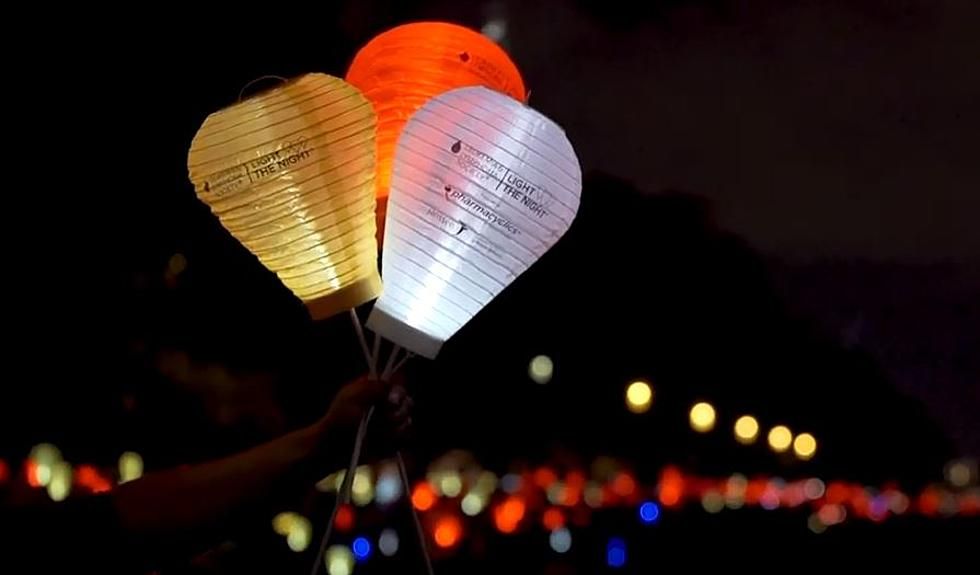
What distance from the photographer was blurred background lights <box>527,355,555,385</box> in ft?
39.7

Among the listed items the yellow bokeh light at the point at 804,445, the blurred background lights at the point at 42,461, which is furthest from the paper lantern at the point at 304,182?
the yellow bokeh light at the point at 804,445

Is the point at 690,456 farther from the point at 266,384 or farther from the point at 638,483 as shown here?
the point at 266,384

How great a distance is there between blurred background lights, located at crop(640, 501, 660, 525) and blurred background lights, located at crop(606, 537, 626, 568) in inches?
16.1

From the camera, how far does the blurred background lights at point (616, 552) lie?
540 inches

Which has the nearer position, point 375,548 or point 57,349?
point 57,349

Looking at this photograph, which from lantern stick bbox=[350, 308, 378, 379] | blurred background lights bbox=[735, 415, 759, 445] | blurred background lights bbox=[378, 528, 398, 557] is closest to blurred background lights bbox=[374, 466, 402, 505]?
blurred background lights bbox=[378, 528, 398, 557]

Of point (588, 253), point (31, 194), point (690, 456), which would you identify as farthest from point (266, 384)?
point (690, 456)

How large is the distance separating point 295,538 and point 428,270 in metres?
9.18

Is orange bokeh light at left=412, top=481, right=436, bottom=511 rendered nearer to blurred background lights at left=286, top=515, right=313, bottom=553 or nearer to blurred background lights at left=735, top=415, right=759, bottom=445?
blurred background lights at left=286, top=515, right=313, bottom=553

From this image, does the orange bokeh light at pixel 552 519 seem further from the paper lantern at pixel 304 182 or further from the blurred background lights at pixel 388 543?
the paper lantern at pixel 304 182

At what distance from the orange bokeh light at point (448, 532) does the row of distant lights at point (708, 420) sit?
1.93 metres

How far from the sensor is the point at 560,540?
47.8 ft

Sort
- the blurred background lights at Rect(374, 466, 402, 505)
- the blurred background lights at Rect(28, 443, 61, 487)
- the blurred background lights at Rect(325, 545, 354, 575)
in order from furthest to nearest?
the blurred background lights at Rect(325, 545, 354, 575) → the blurred background lights at Rect(374, 466, 402, 505) → the blurred background lights at Rect(28, 443, 61, 487)

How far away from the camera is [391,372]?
2.21 metres
